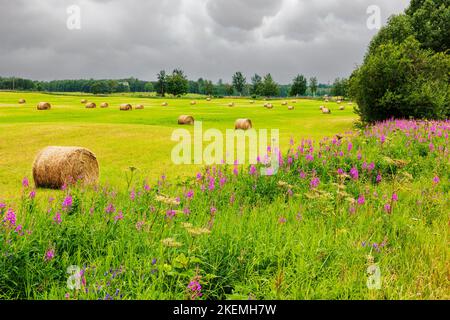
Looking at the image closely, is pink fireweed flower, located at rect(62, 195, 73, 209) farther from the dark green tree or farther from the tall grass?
the dark green tree

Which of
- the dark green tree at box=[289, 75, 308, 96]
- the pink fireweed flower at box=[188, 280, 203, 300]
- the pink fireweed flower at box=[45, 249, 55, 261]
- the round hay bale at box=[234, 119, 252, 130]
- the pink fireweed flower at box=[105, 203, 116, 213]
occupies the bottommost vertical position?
the pink fireweed flower at box=[188, 280, 203, 300]

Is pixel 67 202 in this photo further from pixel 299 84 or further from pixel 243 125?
pixel 299 84

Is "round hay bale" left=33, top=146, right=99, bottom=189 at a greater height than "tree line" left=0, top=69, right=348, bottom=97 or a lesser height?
lesser

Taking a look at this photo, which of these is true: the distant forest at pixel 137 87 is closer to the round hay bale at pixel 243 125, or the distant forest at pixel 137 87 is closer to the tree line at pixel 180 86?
the tree line at pixel 180 86

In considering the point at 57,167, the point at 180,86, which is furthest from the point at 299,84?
the point at 57,167

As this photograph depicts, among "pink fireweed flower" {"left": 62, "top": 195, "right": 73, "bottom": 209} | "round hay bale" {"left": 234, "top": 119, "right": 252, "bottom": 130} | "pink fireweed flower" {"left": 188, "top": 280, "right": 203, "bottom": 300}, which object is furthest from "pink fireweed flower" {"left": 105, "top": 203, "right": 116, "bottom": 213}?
"round hay bale" {"left": 234, "top": 119, "right": 252, "bottom": 130}

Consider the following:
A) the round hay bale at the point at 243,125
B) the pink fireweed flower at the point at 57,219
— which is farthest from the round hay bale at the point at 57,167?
the round hay bale at the point at 243,125

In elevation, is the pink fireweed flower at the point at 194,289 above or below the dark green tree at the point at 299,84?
below

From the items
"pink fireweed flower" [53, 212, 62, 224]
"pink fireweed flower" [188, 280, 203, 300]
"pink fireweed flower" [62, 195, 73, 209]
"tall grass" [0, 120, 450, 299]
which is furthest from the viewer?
"pink fireweed flower" [62, 195, 73, 209]

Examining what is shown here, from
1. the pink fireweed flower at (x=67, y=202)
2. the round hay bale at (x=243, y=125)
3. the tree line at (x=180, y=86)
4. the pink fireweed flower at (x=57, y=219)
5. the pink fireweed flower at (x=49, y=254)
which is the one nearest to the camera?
the pink fireweed flower at (x=49, y=254)

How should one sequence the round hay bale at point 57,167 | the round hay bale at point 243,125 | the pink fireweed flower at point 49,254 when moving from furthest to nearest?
the round hay bale at point 243,125 → the round hay bale at point 57,167 → the pink fireweed flower at point 49,254

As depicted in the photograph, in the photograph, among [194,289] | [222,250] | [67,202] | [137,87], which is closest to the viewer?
[194,289]

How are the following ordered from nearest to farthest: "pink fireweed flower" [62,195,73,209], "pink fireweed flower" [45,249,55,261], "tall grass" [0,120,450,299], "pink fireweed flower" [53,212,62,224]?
1. "tall grass" [0,120,450,299]
2. "pink fireweed flower" [45,249,55,261]
3. "pink fireweed flower" [53,212,62,224]
4. "pink fireweed flower" [62,195,73,209]
